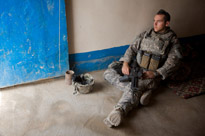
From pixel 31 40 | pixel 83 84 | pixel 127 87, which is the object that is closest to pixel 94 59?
pixel 83 84

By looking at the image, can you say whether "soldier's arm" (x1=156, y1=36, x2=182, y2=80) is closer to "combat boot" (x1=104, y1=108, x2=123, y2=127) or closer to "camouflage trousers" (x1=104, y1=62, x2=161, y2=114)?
"camouflage trousers" (x1=104, y1=62, x2=161, y2=114)

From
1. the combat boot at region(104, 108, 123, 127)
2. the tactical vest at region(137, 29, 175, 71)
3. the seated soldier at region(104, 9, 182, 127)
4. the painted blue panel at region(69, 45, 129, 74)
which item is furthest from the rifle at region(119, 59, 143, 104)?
the painted blue panel at region(69, 45, 129, 74)

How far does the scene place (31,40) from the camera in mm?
2527

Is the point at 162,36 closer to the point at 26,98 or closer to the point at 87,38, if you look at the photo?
the point at 87,38

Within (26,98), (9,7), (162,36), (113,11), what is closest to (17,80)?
(26,98)

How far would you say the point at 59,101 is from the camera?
2.54m

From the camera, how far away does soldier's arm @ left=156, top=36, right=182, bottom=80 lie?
8.84 ft

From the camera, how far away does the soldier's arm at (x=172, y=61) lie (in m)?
2.69

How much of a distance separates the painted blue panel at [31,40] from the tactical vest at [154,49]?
120 cm

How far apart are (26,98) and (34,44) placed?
765 mm

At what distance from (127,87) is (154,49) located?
0.71 metres

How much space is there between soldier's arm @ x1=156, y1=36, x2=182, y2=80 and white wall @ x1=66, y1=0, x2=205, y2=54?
0.76 m

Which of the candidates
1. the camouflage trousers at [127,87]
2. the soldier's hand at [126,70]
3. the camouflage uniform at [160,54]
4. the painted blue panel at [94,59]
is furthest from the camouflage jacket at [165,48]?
the painted blue panel at [94,59]

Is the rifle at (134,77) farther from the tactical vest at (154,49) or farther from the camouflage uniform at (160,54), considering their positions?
the tactical vest at (154,49)
